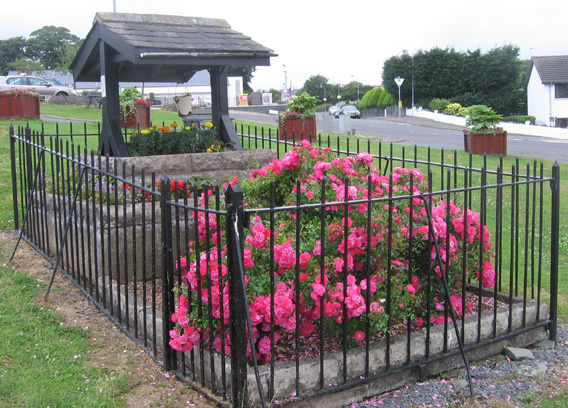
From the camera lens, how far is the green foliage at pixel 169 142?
7316mm

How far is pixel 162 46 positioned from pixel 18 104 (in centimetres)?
1345

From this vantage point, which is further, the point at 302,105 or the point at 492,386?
the point at 302,105

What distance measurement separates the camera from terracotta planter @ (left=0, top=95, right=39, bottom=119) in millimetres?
18047

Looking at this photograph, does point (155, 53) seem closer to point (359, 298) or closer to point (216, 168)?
point (216, 168)

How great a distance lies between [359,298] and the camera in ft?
12.5

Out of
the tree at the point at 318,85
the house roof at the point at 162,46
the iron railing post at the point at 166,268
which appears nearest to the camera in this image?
the iron railing post at the point at 166,268

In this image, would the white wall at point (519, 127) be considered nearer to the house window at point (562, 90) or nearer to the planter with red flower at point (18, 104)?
the house window at point (562, 90)

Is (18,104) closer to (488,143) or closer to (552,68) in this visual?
(488,143)

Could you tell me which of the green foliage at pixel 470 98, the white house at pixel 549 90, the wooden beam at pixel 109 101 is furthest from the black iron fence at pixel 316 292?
the green foliage at pixel 470 98

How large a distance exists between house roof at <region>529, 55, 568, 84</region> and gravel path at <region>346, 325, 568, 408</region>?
50.2 m

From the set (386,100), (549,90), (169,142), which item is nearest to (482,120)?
(169,142)

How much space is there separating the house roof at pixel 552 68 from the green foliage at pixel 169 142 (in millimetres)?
48222

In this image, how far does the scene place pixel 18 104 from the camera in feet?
60.1

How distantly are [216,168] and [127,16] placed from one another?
2.20 m
